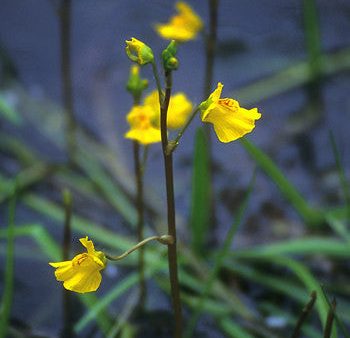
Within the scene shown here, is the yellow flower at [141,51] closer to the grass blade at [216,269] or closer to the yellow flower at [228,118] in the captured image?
the yellow flower at [228,118]

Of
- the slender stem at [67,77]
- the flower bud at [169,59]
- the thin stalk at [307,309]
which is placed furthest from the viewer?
the slender stem at [67,77]

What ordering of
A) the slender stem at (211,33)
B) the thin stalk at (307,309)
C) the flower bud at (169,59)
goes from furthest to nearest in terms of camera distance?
the slender stem at (211,33)
the thin stalk at (307,309)
the flower bud at (169,59)

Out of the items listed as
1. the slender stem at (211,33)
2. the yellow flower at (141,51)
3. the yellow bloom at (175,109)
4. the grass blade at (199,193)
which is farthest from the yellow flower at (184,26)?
the yellow flower at (141,51)

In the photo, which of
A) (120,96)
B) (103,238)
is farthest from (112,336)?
(120,96)

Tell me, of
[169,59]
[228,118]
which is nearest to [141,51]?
[169,59]

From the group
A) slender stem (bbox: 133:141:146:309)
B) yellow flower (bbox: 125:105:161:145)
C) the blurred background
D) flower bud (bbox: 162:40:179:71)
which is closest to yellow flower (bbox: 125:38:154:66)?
flower bud (bbox: 162:40:179:71)

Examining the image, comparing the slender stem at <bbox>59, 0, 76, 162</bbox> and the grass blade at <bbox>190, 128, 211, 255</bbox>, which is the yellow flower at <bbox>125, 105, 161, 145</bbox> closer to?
the grass blade at <bbox>190, 128, 211, 255</bbox>
